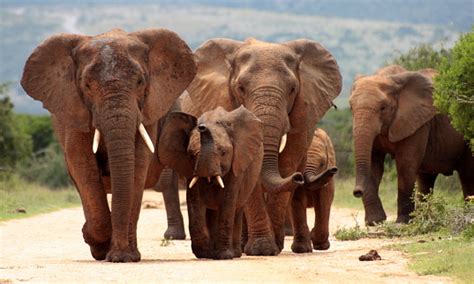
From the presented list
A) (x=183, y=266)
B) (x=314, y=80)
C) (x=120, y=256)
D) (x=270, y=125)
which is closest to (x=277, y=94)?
(x=270, y=125)

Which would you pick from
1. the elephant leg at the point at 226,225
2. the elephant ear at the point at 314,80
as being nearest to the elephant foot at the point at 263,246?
the elephant leg at the point at 226,225

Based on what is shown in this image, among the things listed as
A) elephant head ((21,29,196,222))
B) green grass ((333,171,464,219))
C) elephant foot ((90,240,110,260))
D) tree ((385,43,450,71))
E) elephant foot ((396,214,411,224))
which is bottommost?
→ green grass ((333,171,464,219))

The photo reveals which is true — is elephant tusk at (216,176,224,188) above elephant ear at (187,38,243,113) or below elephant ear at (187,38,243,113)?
below

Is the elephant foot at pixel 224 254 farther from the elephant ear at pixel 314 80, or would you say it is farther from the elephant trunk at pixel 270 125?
the elephant ear at pixel 314 80

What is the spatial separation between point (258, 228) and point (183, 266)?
2.65 meters

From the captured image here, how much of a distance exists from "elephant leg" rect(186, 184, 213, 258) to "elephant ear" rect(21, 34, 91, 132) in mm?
1392

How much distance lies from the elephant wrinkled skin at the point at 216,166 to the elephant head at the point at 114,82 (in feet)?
1.40

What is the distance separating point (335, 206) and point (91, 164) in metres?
14.1

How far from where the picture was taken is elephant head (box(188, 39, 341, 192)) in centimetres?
1495

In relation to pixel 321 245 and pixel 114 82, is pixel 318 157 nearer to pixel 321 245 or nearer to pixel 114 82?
pixel 321 245

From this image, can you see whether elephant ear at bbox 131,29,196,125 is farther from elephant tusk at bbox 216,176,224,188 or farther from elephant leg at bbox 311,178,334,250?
elephant leg at bbox 311,178,334,250

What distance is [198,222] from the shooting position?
543 inches

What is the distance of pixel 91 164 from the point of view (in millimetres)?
13547

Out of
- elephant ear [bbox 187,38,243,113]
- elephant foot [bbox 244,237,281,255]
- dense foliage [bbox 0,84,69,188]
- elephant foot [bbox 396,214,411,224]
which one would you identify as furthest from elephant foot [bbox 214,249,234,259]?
dense foliage [bbox 0,84,69,188]
